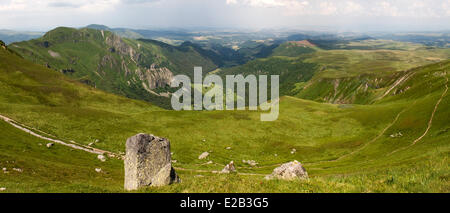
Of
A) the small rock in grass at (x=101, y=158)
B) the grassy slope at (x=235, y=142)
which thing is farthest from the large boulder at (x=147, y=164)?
the small rock in grass at (x=101, y=158)

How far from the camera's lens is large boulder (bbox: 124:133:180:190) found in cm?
2198

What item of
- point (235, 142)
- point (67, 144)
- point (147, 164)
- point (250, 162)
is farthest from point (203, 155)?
point (147, 164)

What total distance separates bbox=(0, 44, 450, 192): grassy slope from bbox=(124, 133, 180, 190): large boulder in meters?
2.42

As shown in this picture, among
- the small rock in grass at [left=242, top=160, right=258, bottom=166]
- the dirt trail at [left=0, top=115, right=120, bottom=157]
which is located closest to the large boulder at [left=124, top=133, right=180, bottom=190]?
the dirt trail at [left=0, top=115, right=120, bottom=157]

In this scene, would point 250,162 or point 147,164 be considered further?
point 250,162

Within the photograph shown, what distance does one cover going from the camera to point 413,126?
69.9 metres

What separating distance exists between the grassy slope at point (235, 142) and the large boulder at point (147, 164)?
2420 mm

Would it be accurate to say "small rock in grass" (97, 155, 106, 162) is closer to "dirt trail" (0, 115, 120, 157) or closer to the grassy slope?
the grassy slope

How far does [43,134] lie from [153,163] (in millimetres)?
44043

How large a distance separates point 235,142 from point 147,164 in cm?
5243

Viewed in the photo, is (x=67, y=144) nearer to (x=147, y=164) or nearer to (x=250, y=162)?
(x=147, y=164)

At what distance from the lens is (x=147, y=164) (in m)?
23.0
